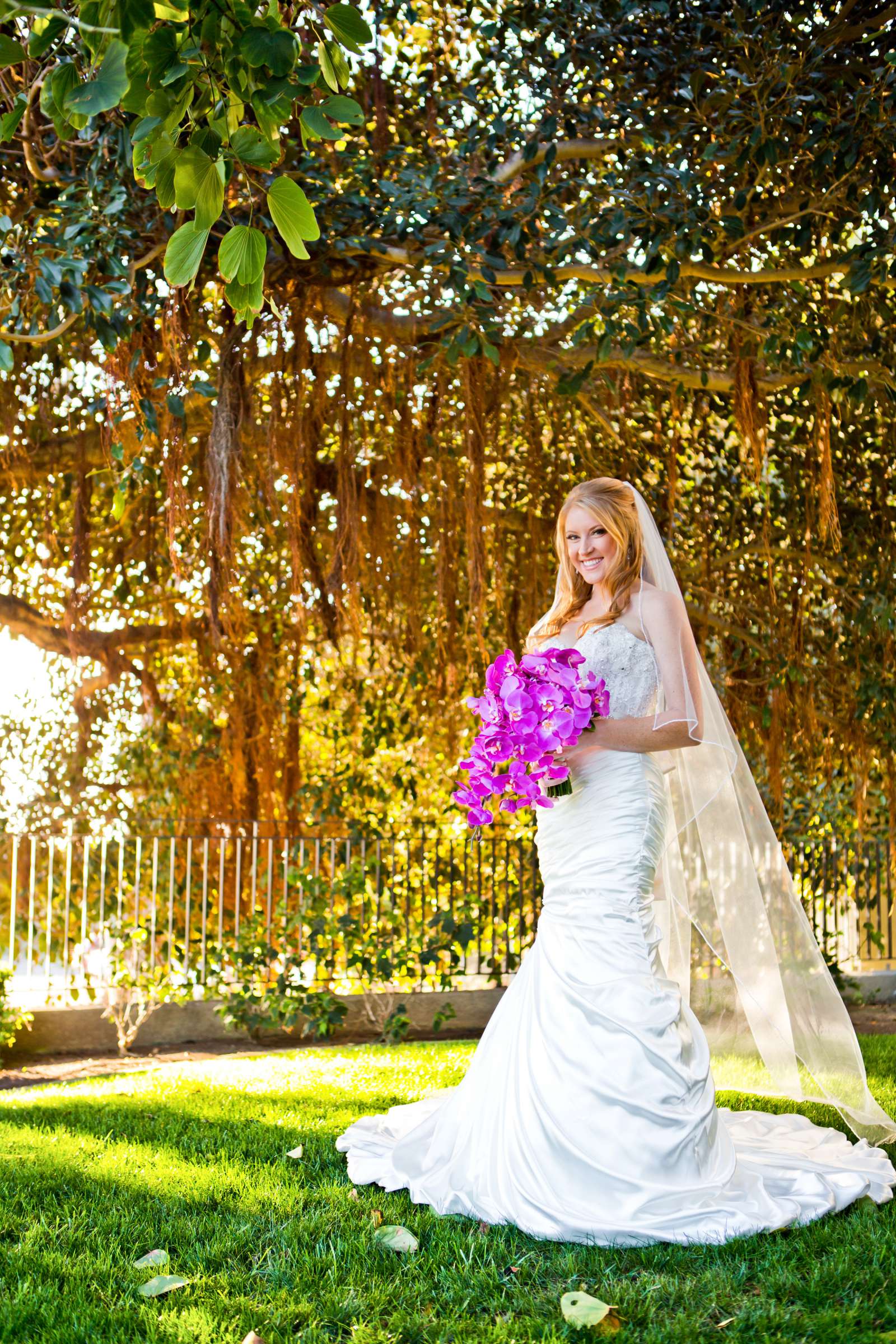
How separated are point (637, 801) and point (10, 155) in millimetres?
4354

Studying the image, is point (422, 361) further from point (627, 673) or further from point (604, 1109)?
point (604, 1109)

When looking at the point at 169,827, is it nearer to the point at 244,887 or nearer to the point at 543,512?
the point at 244,887

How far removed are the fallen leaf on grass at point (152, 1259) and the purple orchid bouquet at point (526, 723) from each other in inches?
52.7

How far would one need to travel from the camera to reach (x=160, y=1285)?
2449 millimetres

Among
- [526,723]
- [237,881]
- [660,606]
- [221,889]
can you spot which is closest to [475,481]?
[660,606]

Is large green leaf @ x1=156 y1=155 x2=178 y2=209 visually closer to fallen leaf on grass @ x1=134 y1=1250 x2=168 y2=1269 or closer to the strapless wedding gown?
the strapless wedding gown

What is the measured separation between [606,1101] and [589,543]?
1.72 m

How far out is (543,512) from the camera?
752 centimetres

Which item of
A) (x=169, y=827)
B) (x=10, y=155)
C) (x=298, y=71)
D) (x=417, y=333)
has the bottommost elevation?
(x=169, y=827)

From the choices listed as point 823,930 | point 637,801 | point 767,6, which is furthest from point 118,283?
point 823,930

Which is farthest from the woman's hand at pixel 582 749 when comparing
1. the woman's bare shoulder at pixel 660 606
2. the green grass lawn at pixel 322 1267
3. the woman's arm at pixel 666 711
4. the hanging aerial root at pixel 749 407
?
the hanging aerial root at pixel 749 407

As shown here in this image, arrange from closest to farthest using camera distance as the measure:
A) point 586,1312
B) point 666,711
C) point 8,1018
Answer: point 586,1312
point 666,711
point 8,1018

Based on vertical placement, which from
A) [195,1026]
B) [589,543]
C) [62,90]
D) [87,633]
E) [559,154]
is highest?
[559,154]

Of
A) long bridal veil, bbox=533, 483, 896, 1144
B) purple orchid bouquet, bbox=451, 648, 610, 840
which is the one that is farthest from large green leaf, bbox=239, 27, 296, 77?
long bridal veil, bbox=533, 483, 896, 1144
